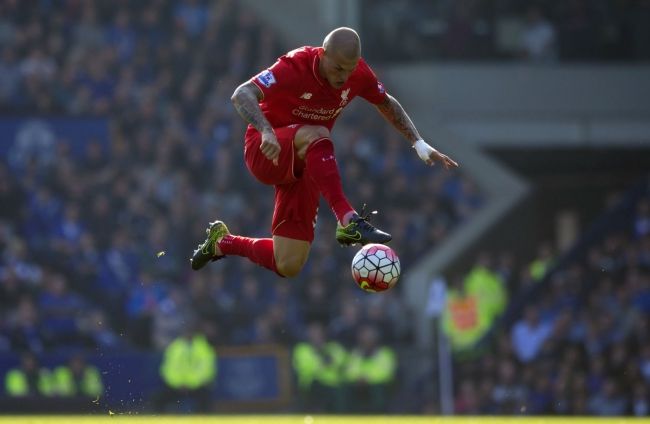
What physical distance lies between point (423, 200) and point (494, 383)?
177 inches

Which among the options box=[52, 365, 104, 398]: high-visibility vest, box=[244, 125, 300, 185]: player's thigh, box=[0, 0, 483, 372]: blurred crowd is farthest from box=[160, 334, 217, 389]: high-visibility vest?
box=[244, 125, 300, 185]: player's thigh

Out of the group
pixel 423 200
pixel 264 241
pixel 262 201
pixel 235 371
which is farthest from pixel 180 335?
pixel 264 241

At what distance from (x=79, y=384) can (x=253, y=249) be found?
799cm

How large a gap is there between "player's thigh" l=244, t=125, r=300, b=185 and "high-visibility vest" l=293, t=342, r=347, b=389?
858 cm

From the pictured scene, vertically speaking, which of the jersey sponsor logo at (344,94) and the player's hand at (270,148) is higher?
the jersey sponsor logo at (344,94)

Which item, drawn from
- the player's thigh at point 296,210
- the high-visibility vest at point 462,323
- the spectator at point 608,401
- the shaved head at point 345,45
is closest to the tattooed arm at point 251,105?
the shaved head at point 345,45

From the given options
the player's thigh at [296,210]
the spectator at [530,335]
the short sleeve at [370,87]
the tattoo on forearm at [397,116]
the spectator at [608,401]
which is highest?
the short sleeve at [370,87]

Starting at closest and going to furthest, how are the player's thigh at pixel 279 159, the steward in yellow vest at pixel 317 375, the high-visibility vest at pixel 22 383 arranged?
1. the player's thigh at pixel 279 159
2. the high-visibility vest at pixel 22 383
3. the steward in yellow vest at pixel 317 375

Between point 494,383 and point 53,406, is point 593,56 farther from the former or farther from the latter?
point 53,406

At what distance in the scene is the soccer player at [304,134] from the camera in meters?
10.4

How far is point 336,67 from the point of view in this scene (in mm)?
10531

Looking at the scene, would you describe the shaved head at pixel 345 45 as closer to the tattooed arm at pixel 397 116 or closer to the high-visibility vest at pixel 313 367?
the tattooed arm at pixel 397 116

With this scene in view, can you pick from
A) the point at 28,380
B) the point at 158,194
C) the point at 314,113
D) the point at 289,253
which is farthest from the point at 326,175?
the point at 158,194

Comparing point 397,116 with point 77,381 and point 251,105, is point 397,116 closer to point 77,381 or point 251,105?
point 251,105
